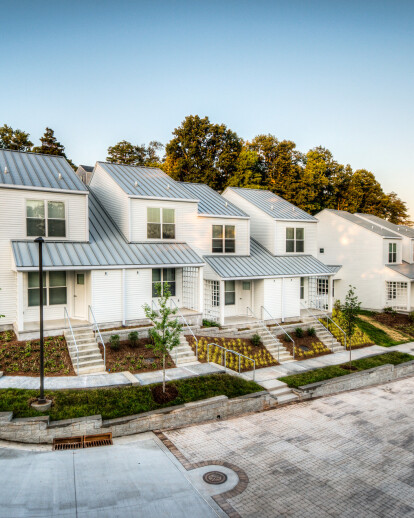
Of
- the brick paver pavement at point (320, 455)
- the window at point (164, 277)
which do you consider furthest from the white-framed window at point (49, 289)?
the brick paver pavement at point (320, 455)

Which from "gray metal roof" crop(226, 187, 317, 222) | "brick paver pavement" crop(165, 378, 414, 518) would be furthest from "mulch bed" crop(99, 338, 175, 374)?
"gray metal roof" crop(226, 187, 317, 222)

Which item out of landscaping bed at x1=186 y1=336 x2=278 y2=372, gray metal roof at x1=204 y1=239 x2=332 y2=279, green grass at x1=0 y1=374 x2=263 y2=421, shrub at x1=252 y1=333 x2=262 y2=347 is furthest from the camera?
gray metal roof at x1=204 y1=239 x2=332 y2=279

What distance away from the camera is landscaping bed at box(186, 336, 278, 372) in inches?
661

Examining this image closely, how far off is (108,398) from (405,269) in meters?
26.6

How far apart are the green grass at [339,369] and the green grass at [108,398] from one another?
2.61m

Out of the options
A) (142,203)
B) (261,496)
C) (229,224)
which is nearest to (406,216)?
(229,224)

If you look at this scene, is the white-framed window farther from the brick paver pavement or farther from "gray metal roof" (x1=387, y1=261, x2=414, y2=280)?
"gray metal roof" (x1=387, y1=261, x2=414, y2=280)

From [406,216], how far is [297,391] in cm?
5219

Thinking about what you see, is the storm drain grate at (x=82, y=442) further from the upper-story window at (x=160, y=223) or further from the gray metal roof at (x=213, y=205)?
the gray metal roof at (x=213, y=205)

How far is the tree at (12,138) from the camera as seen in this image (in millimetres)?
37594

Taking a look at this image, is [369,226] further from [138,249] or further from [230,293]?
[138,249]

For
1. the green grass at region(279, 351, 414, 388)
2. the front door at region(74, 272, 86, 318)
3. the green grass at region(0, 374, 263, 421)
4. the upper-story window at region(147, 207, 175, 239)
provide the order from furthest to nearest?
the upper-story window at region(147, 207, 175, 239), the front door at region(74, 272, 86, 318), the green grass at region(279, 351, 414, 388), the green grass at region(0, 374, 263, 421)

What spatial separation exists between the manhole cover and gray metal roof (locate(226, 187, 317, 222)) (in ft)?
57.7

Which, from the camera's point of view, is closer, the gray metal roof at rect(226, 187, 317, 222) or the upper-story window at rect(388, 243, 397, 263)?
the gray metal roof at rect(226, 187, 317, 222)
